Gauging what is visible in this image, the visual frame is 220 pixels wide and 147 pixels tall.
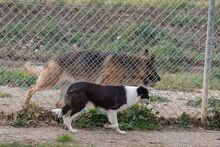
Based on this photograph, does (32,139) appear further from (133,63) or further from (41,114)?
(133,63)

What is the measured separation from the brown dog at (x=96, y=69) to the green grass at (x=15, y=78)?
31 cm

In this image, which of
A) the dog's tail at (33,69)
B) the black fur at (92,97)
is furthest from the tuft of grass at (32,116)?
the dog's tail at (33,69)

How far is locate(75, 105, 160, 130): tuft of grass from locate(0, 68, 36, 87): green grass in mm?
2042

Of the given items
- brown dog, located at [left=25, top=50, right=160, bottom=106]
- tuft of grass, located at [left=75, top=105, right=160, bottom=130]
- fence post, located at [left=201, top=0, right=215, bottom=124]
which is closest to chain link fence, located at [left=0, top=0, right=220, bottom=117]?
brown dog, located at [left=25, top=50, right=160, bottom=106]

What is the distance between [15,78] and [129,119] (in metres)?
2.44

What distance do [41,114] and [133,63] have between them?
2.62 m

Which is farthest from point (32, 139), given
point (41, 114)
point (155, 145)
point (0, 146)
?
point (155, 145)

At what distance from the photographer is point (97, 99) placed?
6715mm

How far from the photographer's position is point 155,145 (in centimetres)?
610

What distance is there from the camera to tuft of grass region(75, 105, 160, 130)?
22.7ft

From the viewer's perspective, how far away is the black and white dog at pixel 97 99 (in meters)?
6.61

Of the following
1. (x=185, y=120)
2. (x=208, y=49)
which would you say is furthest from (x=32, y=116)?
(x=208, y=49)

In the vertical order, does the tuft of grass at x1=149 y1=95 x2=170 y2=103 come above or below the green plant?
above

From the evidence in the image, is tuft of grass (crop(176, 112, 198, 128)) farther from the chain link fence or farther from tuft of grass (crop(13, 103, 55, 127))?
tuft of grass (crop(13, 103, 55, 127))
